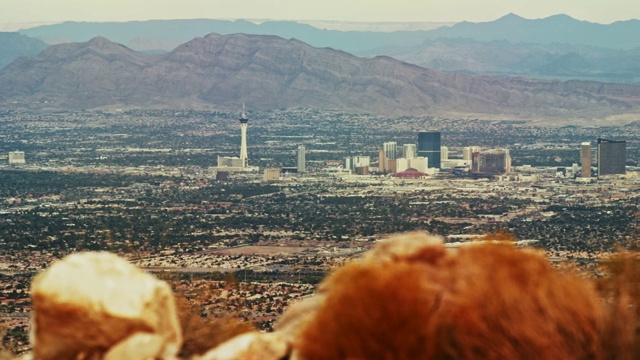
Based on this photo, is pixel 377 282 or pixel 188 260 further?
pixel 188 260

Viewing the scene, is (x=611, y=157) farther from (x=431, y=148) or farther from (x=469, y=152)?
(x=431, y=148)

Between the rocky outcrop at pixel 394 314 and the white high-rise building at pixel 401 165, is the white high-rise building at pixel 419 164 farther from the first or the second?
the rocky outcrop at pixel 394 314

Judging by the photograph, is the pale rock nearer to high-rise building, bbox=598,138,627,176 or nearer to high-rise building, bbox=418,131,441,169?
high-rise building, bbox=598,138,627,176

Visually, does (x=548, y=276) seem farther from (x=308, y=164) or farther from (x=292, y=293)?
(x=308, y=164)

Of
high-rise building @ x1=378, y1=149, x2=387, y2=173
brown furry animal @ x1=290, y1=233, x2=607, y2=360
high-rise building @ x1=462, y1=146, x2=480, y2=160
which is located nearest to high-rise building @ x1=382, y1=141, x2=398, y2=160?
high-rise building @ x1=378, y1=149, x2=387, y2=173

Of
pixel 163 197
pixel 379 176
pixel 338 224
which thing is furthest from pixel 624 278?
pixel 379 176

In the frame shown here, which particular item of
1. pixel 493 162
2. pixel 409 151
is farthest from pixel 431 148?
pixel 493 162
